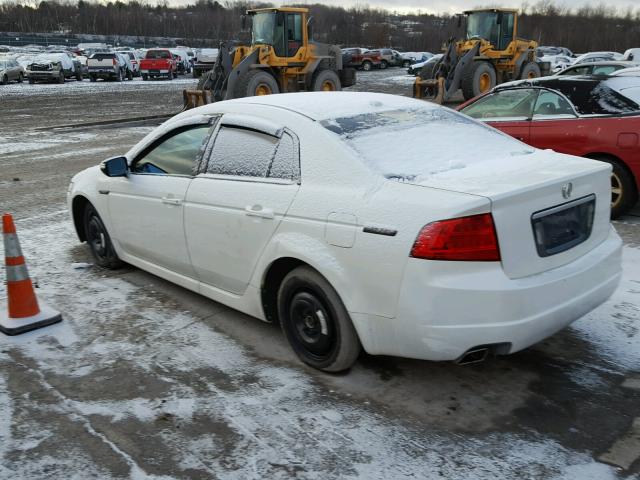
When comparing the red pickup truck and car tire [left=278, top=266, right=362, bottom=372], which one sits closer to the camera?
car tire [left=278, top=266, right=362, bottom=372]

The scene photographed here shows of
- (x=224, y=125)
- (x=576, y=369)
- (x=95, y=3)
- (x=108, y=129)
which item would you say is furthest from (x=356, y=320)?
(x=95, y=3)

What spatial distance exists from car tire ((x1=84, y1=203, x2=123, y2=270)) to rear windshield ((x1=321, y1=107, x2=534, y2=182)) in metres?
2.62

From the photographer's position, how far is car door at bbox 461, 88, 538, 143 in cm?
712

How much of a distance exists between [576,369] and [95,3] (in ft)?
462

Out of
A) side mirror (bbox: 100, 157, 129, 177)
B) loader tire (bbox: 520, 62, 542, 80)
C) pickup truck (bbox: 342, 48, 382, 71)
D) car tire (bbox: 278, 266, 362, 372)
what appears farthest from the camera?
pickup truck (bbox: 342, 48, 382, 71)

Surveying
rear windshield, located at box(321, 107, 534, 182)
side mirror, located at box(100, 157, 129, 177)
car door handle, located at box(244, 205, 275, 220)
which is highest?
rear windshield, located at box(321, 107, 534, 182)

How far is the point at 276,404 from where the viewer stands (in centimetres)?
333

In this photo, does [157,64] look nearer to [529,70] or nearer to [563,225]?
[529,70]

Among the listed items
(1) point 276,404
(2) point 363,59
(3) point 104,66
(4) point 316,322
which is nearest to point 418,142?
(4) point 316,322

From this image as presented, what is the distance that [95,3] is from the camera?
127 m

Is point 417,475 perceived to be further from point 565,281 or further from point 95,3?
point 95,3

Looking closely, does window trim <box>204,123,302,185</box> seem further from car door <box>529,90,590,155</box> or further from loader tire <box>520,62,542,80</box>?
loader tire <box>520,62,542,80</box>

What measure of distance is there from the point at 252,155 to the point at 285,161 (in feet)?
0.99

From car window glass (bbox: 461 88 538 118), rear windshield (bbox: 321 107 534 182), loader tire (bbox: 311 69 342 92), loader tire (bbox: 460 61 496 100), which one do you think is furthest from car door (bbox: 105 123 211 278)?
loader tire (bbox: 460 61 496 100)
